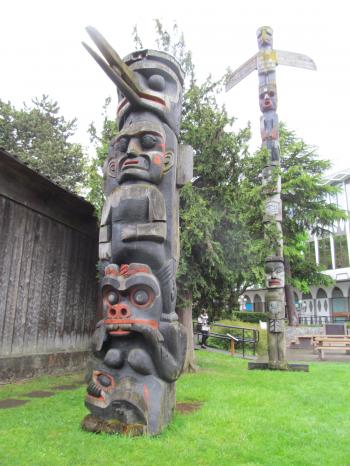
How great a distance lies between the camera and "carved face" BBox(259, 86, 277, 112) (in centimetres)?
1273

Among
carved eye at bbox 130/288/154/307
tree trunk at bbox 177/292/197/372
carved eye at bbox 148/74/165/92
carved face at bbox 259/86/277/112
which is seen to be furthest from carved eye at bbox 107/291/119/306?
carved face at bbox 259/86/277/112

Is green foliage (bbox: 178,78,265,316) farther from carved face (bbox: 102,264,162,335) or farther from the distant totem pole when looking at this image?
carved face (bbox: 102,264,162,335)

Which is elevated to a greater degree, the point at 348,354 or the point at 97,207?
the point at 97,207

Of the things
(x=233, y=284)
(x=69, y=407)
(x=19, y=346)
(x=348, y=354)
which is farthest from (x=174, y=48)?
(x=348, y=354)

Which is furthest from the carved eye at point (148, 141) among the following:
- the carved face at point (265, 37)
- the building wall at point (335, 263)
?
the building wall at point (335, 263)

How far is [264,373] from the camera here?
9664 millimetres

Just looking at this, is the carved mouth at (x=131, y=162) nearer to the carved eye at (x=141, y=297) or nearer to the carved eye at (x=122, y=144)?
the carved eye at (x=122, y=144)

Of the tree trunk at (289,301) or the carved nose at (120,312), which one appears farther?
the tree trunk at (289,301)

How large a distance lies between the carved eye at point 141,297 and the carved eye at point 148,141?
6.34 feet

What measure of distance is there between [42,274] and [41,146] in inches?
610

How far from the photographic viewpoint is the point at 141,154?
5.43 m

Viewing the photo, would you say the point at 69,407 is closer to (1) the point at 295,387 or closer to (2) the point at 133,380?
(2) the point at 133,380

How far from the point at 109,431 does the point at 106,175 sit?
3.27 meters

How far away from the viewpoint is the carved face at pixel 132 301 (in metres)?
4.75
